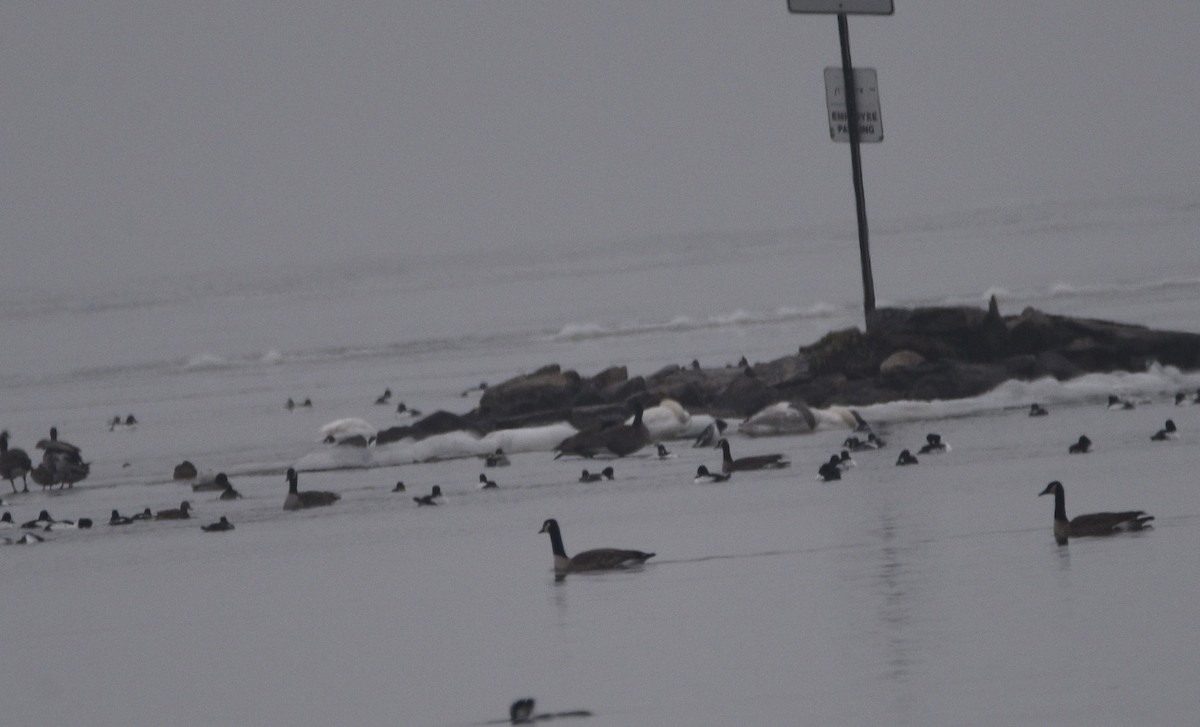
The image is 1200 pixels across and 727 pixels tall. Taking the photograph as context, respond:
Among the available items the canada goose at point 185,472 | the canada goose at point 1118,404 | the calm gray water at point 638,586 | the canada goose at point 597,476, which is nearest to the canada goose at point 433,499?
the calm gray water at point 638,586

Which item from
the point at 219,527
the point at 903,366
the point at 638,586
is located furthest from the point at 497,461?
the point at 638,586

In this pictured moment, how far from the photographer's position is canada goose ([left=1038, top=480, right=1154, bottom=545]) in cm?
1612

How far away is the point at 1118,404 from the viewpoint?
2638 centimetres

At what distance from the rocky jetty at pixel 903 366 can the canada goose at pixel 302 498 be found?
16.6 ft

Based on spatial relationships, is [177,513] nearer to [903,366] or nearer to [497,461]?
[497,461]

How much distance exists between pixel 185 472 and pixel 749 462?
8.77m

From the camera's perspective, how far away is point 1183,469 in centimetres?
1994

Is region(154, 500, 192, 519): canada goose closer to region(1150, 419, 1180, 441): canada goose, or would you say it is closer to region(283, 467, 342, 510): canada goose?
region(283, 467, 342, 510): canada goose

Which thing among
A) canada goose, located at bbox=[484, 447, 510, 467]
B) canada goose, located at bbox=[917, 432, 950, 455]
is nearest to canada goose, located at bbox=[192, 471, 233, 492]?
canada goose, located at bbox=[484, 447, 510, 467]

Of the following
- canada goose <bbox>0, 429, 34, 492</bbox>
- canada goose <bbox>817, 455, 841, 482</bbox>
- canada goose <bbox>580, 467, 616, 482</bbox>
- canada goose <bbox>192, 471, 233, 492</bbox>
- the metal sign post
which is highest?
the metal sign post

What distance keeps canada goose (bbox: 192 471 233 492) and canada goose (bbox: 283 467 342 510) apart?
2.29m

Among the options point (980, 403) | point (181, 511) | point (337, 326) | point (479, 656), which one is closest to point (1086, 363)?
point (980, 403)

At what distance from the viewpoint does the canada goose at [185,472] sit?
28.6 metres

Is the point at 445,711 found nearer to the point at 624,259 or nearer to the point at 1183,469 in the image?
the point at 1183,469
